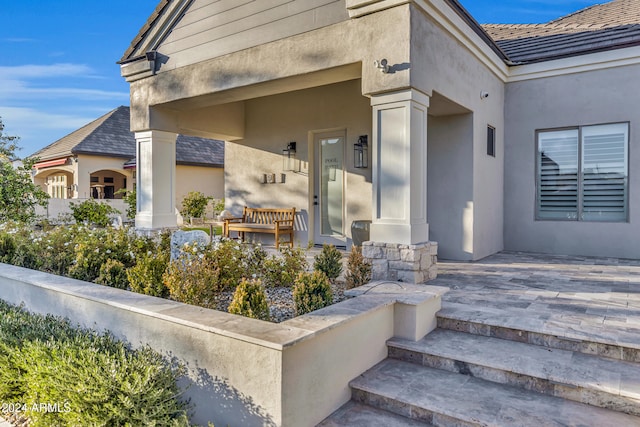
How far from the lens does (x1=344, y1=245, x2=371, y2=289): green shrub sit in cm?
459

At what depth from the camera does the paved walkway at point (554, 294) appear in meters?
Answer: 3.39

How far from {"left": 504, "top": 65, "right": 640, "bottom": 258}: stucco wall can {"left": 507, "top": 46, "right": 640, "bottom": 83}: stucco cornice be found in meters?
0.08

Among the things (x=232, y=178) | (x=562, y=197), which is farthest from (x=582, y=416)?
(x=232, y=178)

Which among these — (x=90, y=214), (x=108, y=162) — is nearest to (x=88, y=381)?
(x=90, y=214)

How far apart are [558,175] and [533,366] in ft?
18.7

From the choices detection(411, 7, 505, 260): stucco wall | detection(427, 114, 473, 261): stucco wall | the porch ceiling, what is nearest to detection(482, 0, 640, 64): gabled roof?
detection(411, 7, 505, 260): stucco wall

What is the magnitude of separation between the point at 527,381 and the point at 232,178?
7987 millimetres

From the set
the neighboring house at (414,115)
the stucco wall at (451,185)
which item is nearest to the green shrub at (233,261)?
the neighboring house at (414,115)

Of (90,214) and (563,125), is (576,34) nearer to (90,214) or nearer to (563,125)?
(563,125)

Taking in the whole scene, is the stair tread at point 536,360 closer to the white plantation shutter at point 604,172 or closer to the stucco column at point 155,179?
the white plantation shutter at point 604,172

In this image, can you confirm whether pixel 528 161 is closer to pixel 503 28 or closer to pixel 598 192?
pixel 598 192

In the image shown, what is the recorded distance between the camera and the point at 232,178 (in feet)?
32.1

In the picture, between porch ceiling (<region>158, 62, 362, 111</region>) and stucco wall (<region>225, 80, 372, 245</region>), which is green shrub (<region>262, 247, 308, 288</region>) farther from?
stucco wall (<region>225, 80, 372, 245</region>)

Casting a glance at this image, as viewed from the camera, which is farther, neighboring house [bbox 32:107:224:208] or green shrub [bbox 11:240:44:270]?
neighboring house [bbox 32:107:224:208]
